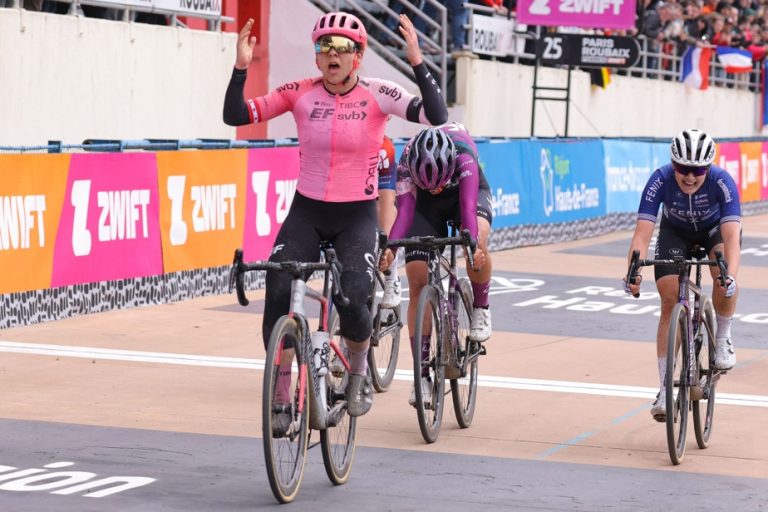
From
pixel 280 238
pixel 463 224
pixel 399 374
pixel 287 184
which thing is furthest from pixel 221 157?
pixel 280 238

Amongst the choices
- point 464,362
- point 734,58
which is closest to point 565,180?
point 464,362

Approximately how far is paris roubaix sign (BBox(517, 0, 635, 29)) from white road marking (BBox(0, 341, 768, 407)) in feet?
55.2

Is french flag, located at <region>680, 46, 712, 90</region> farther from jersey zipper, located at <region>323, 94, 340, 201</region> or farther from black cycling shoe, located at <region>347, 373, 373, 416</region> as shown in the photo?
black cycling shoe, located at <region>347, 373, 373, 416</region>

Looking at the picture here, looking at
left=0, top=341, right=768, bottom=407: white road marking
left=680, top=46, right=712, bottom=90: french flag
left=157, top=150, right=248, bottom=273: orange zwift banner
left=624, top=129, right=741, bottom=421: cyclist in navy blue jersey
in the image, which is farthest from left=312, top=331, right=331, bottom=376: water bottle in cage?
left=680, top=46, right=712, bottom=90: french flag

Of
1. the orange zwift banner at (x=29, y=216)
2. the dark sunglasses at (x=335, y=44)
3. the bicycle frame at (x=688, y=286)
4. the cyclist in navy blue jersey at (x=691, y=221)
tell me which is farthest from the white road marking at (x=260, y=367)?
the dark sunglasses at (x=335, y=44)

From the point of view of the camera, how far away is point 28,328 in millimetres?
12969

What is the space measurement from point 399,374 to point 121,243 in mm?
3756

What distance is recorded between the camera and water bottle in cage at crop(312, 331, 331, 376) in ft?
24.4

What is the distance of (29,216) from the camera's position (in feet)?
42.9

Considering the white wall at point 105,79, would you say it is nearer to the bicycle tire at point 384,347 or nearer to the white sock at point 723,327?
the bicycle tire at point 384,347

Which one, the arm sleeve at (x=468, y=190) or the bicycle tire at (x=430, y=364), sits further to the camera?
the arm sleeve at (x=468, y=190)

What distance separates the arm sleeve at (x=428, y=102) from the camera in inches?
309

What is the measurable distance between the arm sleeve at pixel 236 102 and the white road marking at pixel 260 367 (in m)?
3.66

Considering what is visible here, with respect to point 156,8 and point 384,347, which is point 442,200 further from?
point 156,8
